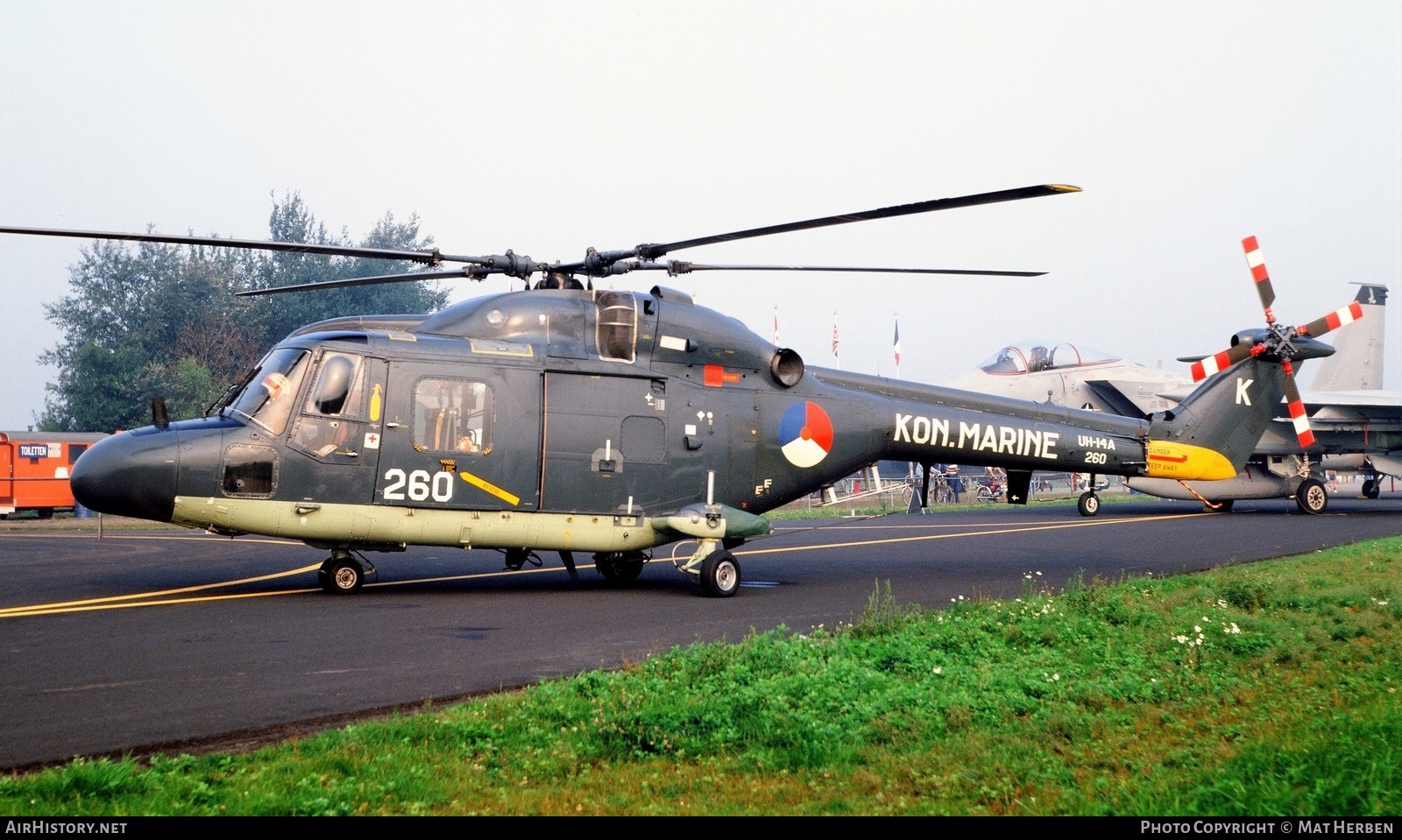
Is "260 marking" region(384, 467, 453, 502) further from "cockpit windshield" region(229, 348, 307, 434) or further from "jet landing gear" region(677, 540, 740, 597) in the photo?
"jet landing gear" region(677, 540, 740, 597)

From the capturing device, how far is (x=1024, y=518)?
2841cm

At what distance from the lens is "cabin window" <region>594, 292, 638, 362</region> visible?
14047 mm

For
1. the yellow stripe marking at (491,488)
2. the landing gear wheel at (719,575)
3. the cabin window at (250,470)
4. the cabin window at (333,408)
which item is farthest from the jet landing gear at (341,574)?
the landing gear wheel at (719,575)

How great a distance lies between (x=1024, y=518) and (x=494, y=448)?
1896 cm

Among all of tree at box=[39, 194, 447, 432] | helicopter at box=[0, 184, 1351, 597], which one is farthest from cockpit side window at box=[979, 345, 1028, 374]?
tree at box=[39, 194, 447, 432]

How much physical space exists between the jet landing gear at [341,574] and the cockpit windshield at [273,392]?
179 cm

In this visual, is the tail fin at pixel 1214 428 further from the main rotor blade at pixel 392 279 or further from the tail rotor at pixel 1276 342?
the main rotor blade at pixel 392 279

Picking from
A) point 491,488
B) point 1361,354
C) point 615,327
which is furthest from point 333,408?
point 1361,354

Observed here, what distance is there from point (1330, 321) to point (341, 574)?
19.8 metres

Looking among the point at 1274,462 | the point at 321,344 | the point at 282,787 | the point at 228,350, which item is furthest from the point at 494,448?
the point at 228,350

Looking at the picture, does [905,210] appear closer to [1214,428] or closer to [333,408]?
[333,408]

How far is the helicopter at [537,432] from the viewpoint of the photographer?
12.2m

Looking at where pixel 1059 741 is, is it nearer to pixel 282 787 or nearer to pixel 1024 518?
pixel 282 787

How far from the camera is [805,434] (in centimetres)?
1517
